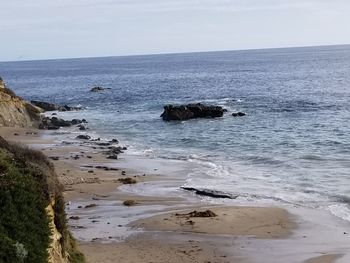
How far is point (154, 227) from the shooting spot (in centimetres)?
2050

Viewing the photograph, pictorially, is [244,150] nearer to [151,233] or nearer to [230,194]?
[230,194]

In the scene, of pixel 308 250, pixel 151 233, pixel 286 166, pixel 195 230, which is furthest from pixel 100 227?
pixel 286 166

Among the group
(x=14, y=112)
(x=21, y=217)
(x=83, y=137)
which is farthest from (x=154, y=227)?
(x=14, y=112)

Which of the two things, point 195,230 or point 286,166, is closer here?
point 195,230

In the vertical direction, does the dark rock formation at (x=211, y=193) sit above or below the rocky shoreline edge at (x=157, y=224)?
below

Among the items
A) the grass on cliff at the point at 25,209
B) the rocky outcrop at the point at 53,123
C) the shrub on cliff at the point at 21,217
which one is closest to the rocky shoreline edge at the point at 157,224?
the grass on cliff at the point at 25,209

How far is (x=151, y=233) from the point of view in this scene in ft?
65.3

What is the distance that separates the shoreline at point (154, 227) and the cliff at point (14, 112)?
23706 millimetres

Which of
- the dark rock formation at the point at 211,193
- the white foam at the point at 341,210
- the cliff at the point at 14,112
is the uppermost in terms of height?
the cliff at the point at 14,112

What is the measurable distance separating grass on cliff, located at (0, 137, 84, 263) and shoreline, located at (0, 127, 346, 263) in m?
3.79

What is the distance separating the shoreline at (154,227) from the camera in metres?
17.5

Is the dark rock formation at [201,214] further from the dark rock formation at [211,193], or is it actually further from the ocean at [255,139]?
the dark rock formation at [211,193]

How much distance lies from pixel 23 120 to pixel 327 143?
29.4 meters

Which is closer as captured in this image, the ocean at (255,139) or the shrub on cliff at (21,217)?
the shrub on cliff at (21,217)
